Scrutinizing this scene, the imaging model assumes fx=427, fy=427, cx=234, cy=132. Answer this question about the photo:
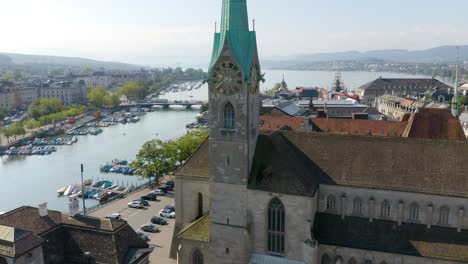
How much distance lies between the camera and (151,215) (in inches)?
2237

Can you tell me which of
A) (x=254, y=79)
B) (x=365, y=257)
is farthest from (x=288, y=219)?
(x=254, y=79)

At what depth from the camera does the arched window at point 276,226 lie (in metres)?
35.8

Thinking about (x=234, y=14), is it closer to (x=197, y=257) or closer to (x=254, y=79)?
(x=254, y=79)

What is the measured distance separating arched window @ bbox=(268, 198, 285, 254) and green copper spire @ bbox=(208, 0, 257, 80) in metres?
11.0

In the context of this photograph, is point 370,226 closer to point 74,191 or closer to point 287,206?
point 287,206

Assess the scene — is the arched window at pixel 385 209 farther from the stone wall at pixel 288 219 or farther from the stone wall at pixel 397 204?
the stone wall at pixel 288 219

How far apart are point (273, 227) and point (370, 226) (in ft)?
26.4

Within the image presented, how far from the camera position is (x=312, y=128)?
71.4 meters

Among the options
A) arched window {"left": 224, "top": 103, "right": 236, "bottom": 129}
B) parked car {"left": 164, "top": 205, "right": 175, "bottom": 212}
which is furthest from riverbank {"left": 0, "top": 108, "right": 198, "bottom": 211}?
arched window {"left": 224, "top": 103, "right": 236, "bottom": 129}

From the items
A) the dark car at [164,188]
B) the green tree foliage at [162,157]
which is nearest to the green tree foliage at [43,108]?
the green tree foliage at [162,157]

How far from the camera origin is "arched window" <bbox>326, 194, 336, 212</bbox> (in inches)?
1463

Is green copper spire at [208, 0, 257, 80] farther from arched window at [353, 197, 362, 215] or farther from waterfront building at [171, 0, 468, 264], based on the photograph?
arched window at [353, 197, 362, 215]

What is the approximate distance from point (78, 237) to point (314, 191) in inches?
766

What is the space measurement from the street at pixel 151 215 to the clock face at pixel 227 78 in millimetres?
19531
